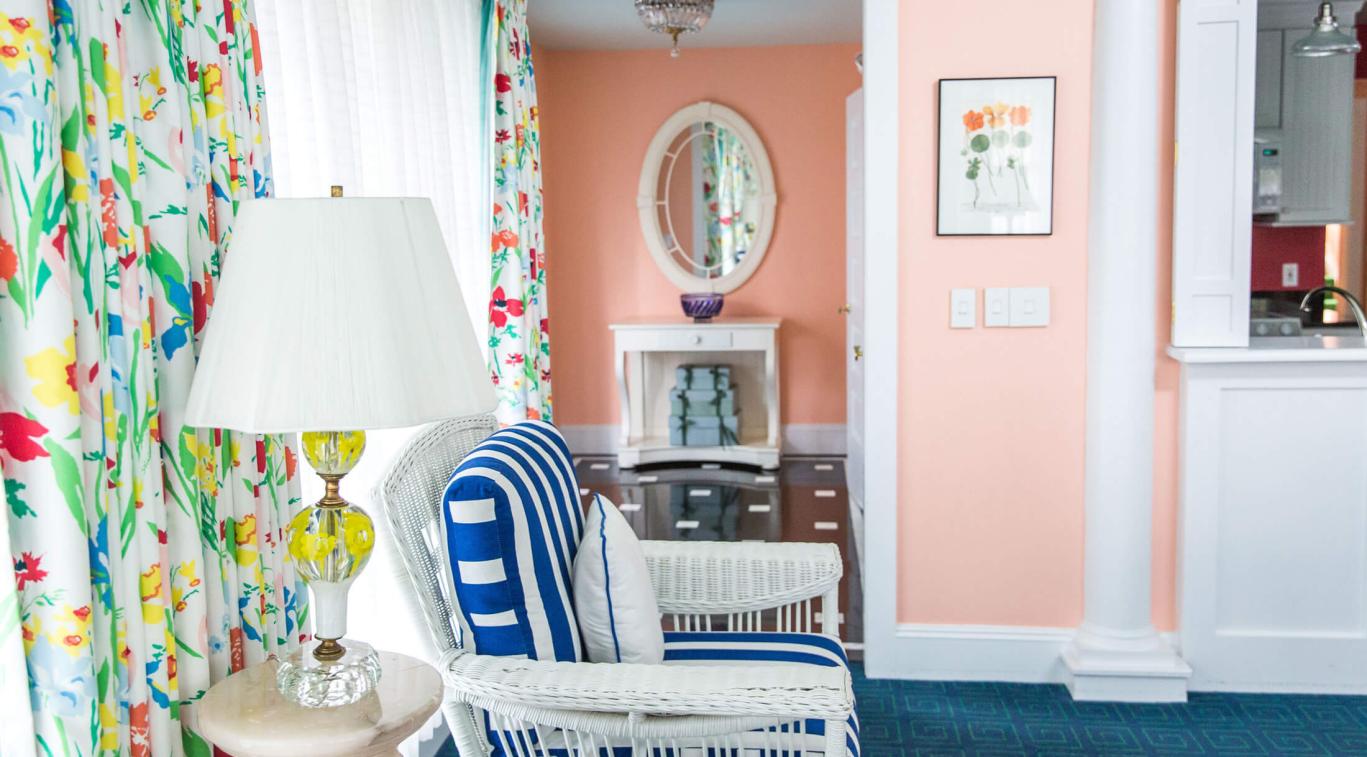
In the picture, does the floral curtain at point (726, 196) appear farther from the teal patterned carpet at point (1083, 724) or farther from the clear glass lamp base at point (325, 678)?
the clear glass lamp base at point (325, 678)

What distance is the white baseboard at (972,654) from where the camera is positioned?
11.0ft

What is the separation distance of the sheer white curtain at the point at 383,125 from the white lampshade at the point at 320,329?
0.05 m

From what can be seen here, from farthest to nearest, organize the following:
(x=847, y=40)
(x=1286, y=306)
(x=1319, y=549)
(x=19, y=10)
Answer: (x=847, y=40) < (x=1286, y=306) < (x=1319, y=549) < (x=19, y=10)

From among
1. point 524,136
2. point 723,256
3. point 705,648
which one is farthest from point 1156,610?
point 723,256

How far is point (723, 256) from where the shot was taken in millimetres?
6762

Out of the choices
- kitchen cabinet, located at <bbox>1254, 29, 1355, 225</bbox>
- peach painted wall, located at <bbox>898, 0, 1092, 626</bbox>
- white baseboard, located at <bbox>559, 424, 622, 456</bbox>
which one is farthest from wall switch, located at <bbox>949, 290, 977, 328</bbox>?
white baseboard, located at <bbox>559, 424, 622, 456</bbox>

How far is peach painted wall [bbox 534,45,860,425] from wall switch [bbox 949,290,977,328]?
3.39 meters

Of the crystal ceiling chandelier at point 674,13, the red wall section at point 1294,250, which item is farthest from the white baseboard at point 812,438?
the crystal ceiling chandelier at point 674,13

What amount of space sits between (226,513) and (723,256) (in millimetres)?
5206

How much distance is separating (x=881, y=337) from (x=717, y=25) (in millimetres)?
3233

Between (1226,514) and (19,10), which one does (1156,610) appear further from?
(19,10)

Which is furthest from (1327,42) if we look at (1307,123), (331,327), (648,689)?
(331,327)

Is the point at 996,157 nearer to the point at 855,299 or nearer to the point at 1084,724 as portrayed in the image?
the point at 1084,724

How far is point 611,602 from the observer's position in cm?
205
